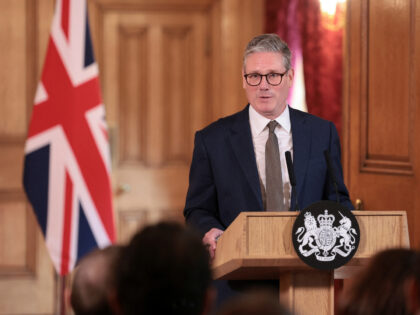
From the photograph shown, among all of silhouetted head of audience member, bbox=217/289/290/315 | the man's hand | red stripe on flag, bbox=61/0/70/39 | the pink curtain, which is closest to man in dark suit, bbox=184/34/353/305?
the man's hand

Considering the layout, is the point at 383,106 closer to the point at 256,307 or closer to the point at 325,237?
the point at 325,237

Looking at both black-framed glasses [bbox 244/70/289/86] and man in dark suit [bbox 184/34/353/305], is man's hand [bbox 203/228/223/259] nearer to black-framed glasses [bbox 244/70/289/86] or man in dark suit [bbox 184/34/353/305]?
man in dark suit [bbox 184/34/353/305]

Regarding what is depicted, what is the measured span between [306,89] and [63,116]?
4.81ft

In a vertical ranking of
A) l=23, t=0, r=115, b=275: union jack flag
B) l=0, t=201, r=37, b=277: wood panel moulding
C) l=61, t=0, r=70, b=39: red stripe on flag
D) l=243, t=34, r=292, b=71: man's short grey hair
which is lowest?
l=0, t=201, r=37, b=277: wood panel moulding

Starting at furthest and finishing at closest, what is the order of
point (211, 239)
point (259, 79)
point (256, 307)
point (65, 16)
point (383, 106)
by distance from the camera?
1. point (65, 16)
2. point (383, 106)
3. point (259, 79)
4. point (211, 239)
5. point (256, 307)

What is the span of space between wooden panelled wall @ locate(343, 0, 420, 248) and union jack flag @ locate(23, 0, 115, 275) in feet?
4.67

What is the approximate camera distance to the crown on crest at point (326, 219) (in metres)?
1.85

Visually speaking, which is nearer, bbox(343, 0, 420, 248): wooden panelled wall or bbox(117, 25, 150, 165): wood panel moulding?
bbox(343, 0, 420, 248): wooden panelled wall

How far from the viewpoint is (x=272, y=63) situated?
2.44 metres

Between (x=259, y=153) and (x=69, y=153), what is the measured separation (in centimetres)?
195

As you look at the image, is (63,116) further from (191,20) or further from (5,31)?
Answer: (191,20)

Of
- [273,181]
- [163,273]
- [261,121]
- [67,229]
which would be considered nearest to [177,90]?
[67,229]

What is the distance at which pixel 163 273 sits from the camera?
1099mm

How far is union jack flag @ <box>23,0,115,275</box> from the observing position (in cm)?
413
